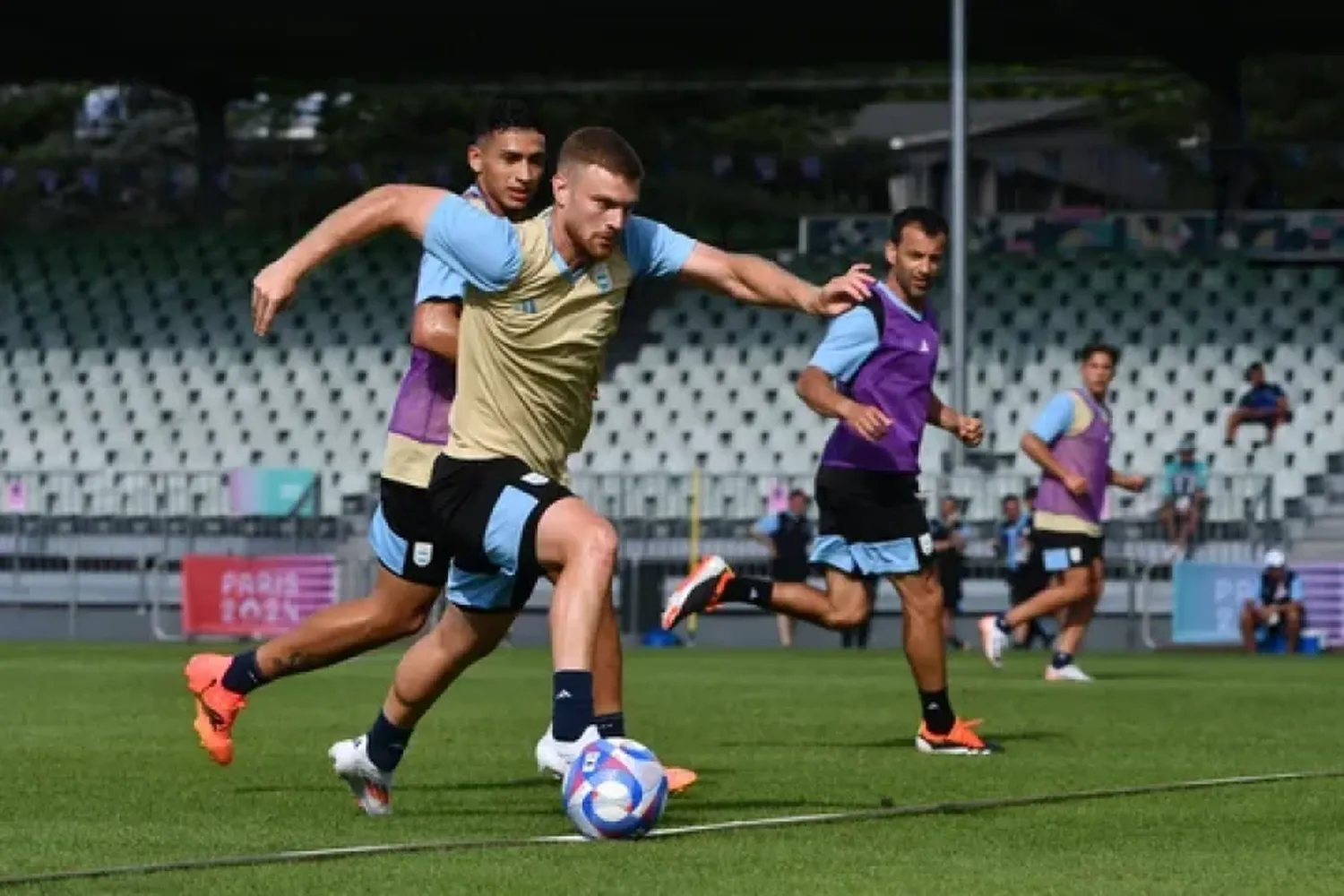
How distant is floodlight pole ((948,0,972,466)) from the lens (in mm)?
30562

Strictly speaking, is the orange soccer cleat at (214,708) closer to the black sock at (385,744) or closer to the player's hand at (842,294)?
the black sock at (385,744)

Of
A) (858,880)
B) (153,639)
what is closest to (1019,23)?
(153,639)

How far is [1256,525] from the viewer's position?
29.4 m

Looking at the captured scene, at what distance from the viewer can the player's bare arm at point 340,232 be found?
314 inches

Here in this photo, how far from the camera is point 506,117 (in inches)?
367

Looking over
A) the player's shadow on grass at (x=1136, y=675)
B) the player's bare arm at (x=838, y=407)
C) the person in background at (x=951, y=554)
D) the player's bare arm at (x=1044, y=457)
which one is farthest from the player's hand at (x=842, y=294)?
the person in background at (x=951, y=554)

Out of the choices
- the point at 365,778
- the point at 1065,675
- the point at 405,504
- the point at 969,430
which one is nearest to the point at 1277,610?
the point at 1065,675

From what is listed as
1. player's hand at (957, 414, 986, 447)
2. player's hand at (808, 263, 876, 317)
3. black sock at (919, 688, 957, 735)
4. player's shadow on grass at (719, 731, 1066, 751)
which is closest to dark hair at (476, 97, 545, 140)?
player's hand at (808, 263, 876, 317)

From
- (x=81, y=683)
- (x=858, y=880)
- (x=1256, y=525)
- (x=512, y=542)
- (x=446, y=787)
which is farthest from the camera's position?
(x=1256, y=525)

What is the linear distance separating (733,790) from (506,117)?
2.29 meters

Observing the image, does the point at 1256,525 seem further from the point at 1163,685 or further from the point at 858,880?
the point at 858,880

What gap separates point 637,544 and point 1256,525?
613 centimetres

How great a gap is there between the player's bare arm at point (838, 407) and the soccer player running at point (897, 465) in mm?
157

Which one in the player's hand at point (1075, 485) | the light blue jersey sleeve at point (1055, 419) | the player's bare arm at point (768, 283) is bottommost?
the player's hand at point (1075, 485)
